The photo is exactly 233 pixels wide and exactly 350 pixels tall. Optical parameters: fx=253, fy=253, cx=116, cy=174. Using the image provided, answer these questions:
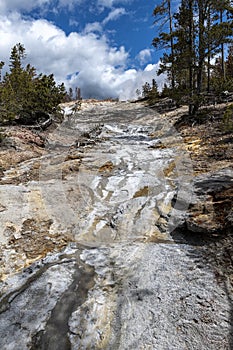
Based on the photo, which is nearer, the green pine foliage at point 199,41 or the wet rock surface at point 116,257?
the wet rock surface at point 116,257

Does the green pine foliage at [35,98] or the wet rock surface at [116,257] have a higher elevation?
the green pine foliage at [35,98]

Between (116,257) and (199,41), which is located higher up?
(199,41)

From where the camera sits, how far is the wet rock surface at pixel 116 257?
3.31 meters

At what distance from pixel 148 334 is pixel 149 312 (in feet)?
1.04

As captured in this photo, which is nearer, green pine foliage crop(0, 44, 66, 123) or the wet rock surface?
the wet rock surface

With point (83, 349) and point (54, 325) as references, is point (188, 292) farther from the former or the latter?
point (54, 325)

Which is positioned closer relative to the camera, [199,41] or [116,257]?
[116,257]

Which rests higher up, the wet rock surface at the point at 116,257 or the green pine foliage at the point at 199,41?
the green pine foliage at the point at 199,41

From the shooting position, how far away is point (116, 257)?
15.9 ft

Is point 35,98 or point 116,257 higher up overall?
point 35,98

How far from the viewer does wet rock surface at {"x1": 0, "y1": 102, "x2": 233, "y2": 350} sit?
331 cm

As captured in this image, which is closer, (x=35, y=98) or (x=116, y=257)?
(x=116, y=257)

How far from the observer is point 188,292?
3.70 meters

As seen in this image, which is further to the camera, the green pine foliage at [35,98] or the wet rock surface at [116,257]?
the green pine foliage at [35,98]
